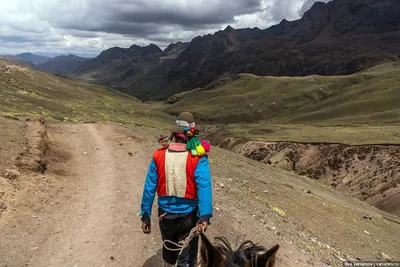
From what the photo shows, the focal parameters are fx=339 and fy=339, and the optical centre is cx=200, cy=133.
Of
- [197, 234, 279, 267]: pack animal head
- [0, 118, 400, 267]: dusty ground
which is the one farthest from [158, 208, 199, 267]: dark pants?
[197, 234, 279, 267]: pack animal head

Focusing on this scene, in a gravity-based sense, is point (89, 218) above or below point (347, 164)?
above

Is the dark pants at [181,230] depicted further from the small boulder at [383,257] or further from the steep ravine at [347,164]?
the steep ravine at [347,164]

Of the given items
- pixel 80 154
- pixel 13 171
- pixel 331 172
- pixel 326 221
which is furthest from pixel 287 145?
pixel 13 171

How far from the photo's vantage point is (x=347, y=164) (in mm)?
53906

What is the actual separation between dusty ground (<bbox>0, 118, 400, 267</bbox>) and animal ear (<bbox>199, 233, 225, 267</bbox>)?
1124 millimetres

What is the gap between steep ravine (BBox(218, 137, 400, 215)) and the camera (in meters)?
41.8

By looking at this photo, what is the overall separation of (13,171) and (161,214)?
38.1 ft

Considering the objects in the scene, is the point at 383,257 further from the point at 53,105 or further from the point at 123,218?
the point at 53,105

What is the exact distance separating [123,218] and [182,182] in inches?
281

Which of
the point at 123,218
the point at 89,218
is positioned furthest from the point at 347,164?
the point at 89,218

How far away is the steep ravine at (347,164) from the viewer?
137 feet

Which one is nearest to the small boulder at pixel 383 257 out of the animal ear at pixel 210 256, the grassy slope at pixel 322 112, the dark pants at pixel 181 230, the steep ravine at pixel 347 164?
the dark pants at pixel 181 230

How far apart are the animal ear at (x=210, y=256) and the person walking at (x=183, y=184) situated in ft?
7.01

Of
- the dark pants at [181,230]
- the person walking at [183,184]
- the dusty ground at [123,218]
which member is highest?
the person walking at [183,184]
